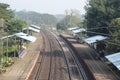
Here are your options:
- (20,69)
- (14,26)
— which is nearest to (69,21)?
(14,26)

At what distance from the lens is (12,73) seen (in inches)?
1288

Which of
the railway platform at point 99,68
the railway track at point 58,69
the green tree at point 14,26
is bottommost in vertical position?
the railway track at point 58,69

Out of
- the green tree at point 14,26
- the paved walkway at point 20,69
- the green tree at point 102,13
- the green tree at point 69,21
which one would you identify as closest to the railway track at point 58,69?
the paved walkway at point 20,69

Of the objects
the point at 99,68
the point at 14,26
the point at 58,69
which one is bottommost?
the point at 58,69

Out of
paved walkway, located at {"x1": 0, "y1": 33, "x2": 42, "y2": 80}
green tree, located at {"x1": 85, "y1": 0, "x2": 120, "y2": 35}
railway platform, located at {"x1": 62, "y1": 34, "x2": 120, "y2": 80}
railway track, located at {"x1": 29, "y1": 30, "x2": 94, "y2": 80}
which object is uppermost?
green tree, located at {"x1": 85, "y1": 0, "x2": 120, "y2": 35}

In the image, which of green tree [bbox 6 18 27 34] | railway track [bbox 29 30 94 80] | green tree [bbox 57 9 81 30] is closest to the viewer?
railway track [bbox 29 30 94 80]

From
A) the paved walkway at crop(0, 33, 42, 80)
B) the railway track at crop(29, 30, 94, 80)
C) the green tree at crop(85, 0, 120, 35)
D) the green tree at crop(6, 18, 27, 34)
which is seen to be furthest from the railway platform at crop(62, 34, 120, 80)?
the green tree at crop(6, 18, 27, 34)

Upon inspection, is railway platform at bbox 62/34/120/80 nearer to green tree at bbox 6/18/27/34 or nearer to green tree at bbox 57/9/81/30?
green tree at bbox 6/18/27/34

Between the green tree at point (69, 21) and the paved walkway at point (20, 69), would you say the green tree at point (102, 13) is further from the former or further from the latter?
the green tree at point (69, 21)

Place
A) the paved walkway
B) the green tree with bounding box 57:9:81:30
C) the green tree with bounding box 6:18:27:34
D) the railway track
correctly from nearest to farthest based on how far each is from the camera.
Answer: the paved walkway
the railway track
the green tree with bounding box 6:18:27:34
the green tree with bounding box 57:9:81:30

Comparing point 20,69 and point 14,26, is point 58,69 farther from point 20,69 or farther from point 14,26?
point 14,26

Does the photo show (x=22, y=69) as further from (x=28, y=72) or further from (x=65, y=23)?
(x=65, y=23)

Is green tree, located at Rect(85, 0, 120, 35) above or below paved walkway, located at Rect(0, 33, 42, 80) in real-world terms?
above

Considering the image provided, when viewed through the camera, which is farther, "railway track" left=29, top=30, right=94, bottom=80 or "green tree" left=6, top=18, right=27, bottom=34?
"green tree" left=6, top=18, right=27, bottom=34
